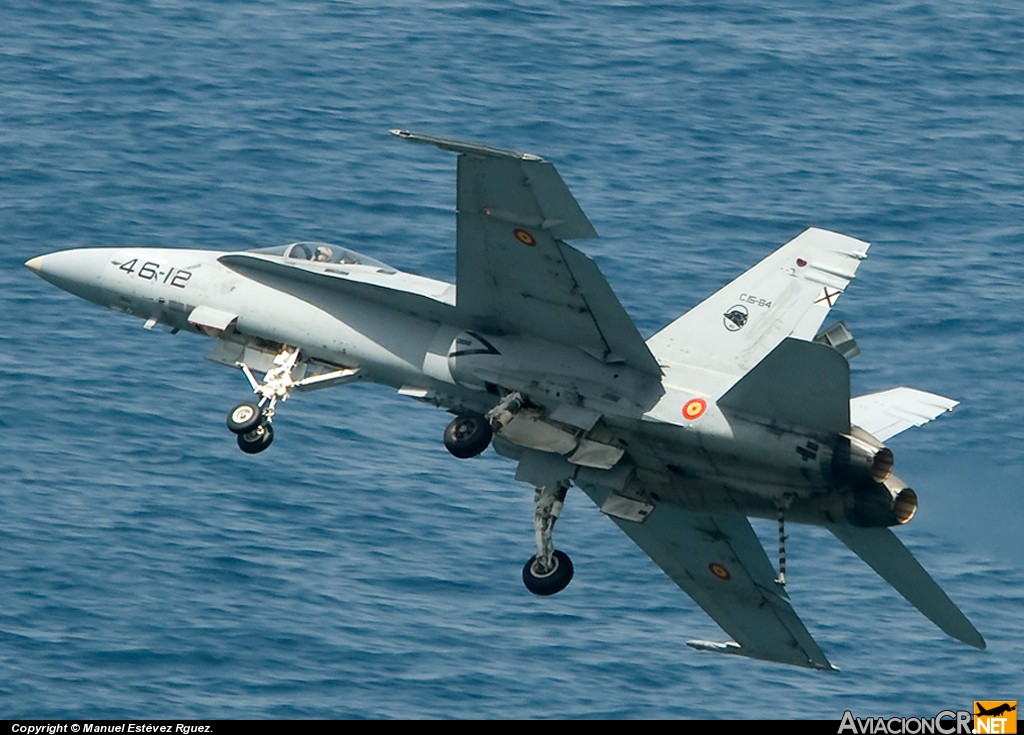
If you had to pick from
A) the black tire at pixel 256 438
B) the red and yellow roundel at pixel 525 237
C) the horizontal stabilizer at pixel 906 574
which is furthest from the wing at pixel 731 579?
the red and yellow roundel at pixel 525 237

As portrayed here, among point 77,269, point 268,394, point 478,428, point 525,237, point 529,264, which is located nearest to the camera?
point 525,237

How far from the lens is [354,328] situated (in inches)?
1585

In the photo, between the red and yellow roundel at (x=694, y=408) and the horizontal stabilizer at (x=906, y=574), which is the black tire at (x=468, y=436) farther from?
the horizontal stabilizer at (x=906, y=574)

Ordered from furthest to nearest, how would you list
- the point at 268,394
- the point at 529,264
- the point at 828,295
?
the point at 268,394 → the point at 828,295 → the point at 529,264

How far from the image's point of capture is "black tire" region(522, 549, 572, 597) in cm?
4066

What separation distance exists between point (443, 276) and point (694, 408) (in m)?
27.8

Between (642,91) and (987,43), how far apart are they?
57.2ft

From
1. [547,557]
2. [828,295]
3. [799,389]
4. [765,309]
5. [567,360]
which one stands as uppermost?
[828,295]

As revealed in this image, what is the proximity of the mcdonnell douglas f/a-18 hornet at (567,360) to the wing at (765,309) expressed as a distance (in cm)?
4

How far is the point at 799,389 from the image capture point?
35594mm

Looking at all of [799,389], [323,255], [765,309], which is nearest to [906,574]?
[765,309]

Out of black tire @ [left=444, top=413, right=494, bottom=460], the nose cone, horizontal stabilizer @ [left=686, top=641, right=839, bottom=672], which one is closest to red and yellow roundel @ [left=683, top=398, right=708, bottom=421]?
black tire @ [left=444, top=413, right=494, bottom=460]

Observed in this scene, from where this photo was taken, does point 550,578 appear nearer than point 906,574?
No

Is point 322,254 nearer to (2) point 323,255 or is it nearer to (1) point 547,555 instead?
(2) point 323,255
